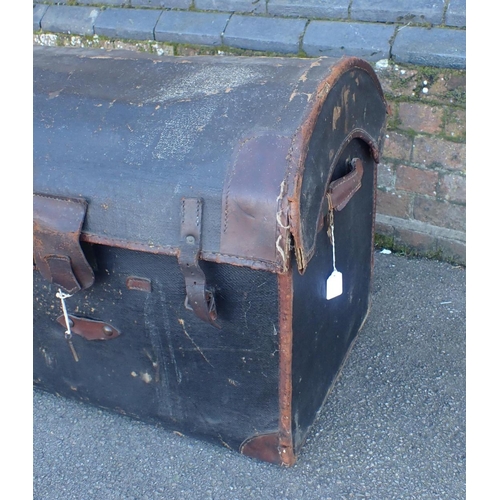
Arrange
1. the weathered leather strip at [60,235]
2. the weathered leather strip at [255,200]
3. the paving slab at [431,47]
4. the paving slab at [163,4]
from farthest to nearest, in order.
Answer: the paving slab at [163,4], the paving slab at [431,47], the weathered leather strip at [60,235], the weathered leather strip at [255,200]

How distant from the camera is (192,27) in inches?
97.5

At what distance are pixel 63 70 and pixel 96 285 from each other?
0.65 metres

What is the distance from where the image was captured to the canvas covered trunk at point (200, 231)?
1.24m

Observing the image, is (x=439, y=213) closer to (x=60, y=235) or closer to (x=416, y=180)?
(x=416, y=180)

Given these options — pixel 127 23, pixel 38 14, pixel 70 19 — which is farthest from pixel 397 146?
pixel 38 14

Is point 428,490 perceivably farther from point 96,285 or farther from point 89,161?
point 89,161

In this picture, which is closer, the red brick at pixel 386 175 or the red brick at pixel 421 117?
the red brick at pixel 421 117

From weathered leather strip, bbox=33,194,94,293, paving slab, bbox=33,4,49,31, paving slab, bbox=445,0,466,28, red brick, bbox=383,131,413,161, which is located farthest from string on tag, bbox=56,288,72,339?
paving slab, bbox=33,4,49,31

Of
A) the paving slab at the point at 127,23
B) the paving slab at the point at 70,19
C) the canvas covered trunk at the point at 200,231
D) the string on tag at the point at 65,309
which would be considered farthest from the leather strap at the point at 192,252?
the paving slab at the point at 70,19

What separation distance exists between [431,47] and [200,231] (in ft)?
4.51

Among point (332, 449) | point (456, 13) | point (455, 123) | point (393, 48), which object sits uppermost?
point (456, 13)

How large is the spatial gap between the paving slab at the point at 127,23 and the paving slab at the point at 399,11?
0.91 m

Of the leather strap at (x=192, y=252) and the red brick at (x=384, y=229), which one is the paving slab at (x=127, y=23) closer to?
the red brick at (x=384, y=229)

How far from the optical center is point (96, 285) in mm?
1497
